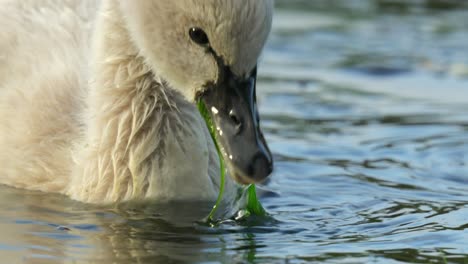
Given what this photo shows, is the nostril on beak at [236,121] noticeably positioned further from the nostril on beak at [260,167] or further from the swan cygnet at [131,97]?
the nostril on beak at [260,167]

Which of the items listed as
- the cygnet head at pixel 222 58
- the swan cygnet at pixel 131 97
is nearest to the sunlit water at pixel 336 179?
the swan cygnet at pixel 131 97

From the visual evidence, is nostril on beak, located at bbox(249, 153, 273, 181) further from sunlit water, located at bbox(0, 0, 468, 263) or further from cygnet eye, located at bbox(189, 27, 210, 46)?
cygnet eye, located at bbox(189, 27, 210, 46)

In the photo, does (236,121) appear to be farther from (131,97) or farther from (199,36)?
(131,97)

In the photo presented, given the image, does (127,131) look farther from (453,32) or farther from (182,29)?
(453,32)

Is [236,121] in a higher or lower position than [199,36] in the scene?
lower

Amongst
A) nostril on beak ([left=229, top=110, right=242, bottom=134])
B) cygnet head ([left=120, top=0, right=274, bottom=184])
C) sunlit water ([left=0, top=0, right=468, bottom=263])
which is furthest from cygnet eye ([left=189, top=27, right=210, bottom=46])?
sunlit water ([left=0, top=0, right=468, bottom=263])

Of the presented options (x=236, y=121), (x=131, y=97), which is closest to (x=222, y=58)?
(x=236, y=121)

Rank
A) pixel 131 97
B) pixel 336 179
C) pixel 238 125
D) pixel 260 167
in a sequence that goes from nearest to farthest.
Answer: pixel 260 167 < pixel 238 125 < pixel 131 97 < pixel 336 179

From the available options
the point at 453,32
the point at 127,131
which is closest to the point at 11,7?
the point at 127,131

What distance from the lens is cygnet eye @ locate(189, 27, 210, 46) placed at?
19.9 feet

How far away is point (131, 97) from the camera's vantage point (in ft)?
22.9

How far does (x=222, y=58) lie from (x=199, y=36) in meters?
0.20

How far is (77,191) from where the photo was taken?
6977mm

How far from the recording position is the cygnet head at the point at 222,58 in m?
5.89
